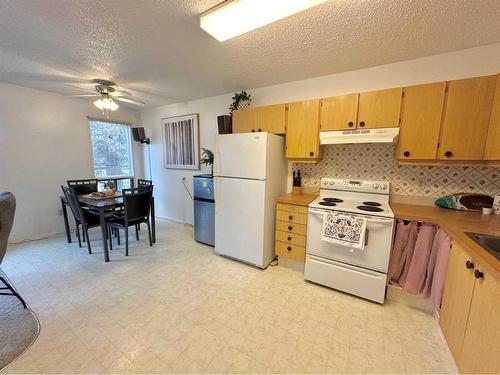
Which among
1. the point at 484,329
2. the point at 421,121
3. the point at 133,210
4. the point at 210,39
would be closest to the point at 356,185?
the point at 421,121

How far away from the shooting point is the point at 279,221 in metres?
2.46

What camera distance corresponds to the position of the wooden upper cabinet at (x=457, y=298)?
1164mm

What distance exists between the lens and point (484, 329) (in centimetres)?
98

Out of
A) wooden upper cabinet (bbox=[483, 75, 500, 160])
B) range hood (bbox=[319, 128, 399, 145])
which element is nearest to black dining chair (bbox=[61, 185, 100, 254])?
range hood (bbox=[319, 128, 399, 145])

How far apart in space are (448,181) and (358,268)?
1.28 m

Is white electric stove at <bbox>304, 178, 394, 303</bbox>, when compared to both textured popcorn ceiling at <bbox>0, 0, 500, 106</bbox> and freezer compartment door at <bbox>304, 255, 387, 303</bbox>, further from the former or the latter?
textured popcorn ceiling at <bbox>0, 0, 500, 106</bbox>

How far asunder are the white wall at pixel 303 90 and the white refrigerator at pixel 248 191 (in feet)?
Result: 2.66

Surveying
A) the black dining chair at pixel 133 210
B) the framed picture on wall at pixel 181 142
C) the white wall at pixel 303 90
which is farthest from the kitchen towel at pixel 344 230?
the framed picture on wall at pixel 181 142

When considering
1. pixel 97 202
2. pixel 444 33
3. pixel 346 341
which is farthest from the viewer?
pixel 97 202

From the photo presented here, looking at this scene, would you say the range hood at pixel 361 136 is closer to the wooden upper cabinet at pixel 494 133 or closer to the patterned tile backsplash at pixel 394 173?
the patterned tile backsplash at pixel 394 173

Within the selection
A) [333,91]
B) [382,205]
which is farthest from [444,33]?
[382,205]

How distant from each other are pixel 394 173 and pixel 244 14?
2.12 metres

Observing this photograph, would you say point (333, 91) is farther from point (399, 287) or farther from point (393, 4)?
point (399, 287)

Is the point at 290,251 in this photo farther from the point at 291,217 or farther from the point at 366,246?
the point at 366,246
